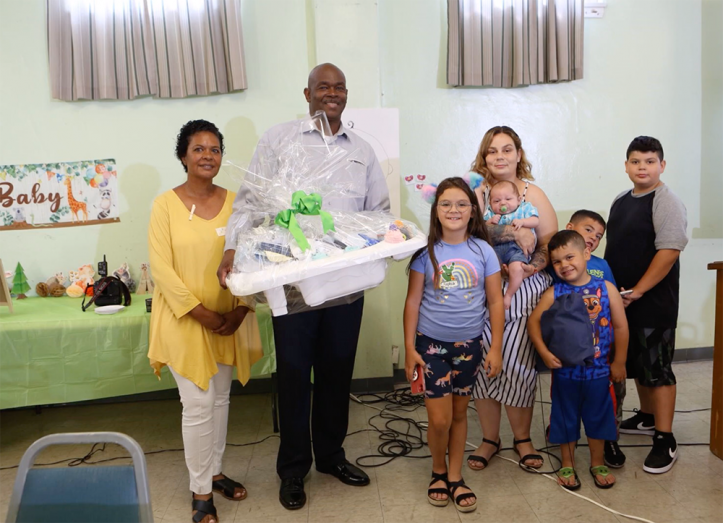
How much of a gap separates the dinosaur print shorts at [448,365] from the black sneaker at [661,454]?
983mm

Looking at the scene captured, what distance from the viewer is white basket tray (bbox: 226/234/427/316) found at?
1845mm

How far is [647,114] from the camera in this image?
3.95 metres

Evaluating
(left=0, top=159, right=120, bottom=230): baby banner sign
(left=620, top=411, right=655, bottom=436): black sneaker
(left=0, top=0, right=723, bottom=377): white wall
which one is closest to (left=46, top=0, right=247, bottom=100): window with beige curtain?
(left=0, top=0, right=723, bottom=377): white wall

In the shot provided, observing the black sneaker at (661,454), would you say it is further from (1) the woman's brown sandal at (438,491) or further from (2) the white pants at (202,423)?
(2) the white pants at (202,423)

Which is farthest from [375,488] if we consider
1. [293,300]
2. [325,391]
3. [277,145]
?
[277,145]

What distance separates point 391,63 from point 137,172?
1.78 meters

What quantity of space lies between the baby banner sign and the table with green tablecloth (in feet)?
2.87

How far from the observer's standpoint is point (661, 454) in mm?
2621

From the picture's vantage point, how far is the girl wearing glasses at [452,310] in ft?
7.50

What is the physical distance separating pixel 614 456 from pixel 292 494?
147 centimetres

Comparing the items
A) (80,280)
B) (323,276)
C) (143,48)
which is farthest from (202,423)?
(143,48)

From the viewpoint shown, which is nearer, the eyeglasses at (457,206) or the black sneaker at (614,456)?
the eyeglasses at (457,206)

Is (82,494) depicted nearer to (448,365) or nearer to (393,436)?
(448,365)

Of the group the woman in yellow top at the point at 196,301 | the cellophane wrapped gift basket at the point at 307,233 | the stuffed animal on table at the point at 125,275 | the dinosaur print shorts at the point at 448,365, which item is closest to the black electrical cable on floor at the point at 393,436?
the dinosaur print shorts at the point at 448,365
